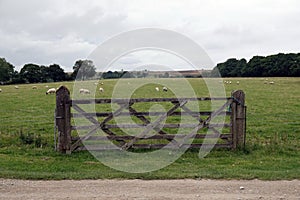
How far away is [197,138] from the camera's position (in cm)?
1145

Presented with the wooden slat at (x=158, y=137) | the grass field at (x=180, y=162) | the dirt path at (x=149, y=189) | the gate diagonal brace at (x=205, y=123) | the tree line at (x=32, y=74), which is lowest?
the dirt path at (x=149, y=189)

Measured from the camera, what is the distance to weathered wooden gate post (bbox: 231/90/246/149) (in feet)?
37.3

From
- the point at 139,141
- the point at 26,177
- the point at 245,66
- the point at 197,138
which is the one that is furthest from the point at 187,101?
the point at 245,66

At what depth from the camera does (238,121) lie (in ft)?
37.6

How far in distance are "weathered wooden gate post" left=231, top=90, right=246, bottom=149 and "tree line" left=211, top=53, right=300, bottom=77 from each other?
7887cm

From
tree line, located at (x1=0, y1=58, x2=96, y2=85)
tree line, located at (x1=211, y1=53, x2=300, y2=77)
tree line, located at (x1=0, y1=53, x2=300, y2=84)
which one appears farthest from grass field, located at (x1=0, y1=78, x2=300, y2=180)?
tree line, located at (x1=211, y1=53, x2=300, y2=77)

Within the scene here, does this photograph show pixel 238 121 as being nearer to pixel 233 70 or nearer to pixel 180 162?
pixel 180 162

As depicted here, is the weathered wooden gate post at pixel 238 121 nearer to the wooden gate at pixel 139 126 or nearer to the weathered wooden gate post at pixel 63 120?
the wooden gate at pixel 139 126

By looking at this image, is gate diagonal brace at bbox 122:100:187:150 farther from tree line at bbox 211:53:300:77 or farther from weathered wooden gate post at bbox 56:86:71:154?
tree line at bbox 211:53:300:77

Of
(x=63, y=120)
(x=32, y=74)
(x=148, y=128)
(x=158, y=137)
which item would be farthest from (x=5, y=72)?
(x=158, y=137)

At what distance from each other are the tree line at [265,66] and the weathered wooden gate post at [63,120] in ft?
264

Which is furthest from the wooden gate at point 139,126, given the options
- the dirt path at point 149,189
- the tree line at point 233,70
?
the tree line at point 233,70

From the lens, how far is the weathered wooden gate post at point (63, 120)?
36.2 feet

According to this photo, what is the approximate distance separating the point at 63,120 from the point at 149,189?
4.67 m
